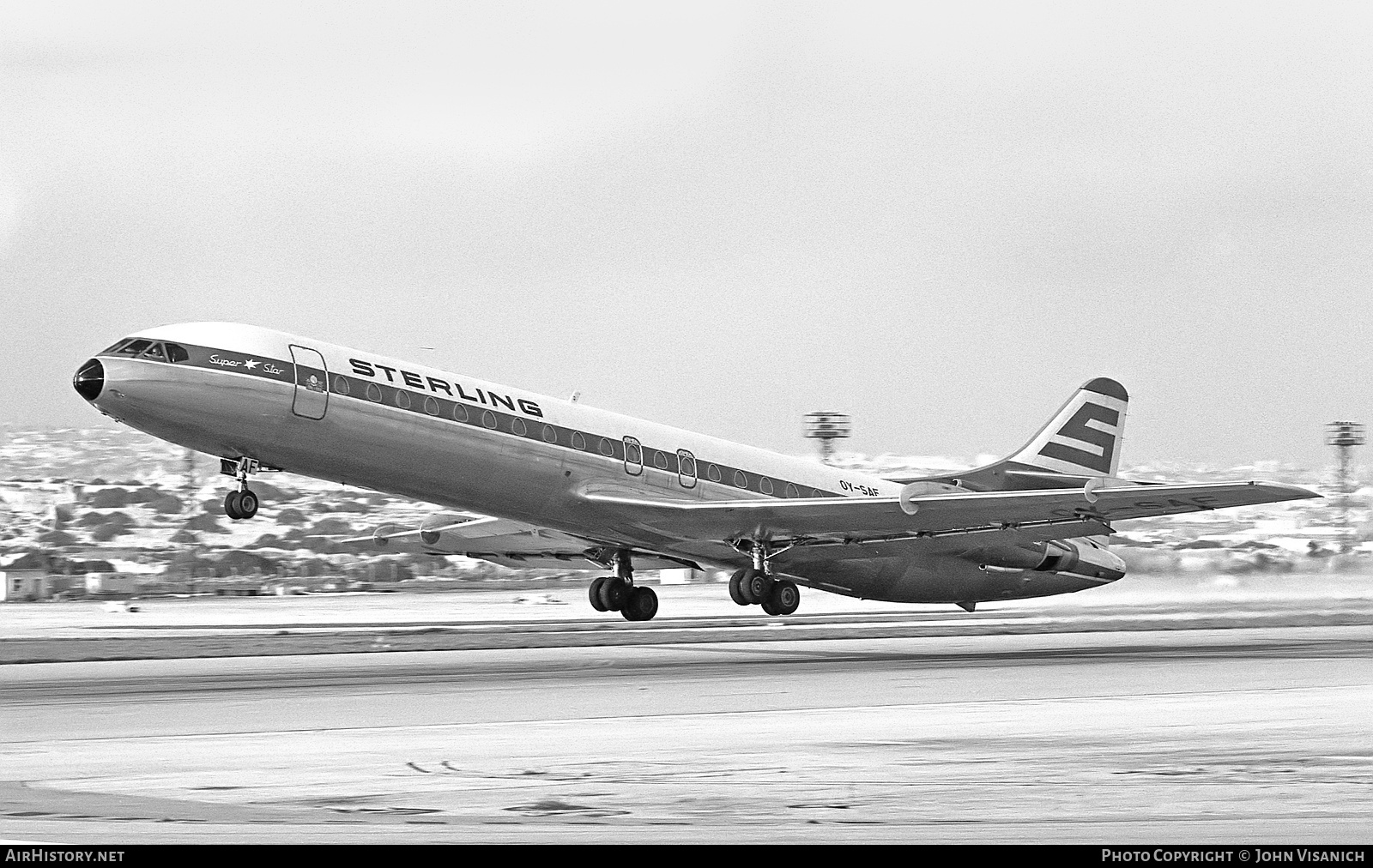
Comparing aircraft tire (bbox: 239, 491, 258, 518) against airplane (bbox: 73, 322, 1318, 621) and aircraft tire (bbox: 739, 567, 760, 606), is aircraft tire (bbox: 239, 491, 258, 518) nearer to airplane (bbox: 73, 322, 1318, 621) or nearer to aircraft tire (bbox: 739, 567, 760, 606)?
airplane (bbox: 73, 322, 1318, 621)

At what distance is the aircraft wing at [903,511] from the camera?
3266cm

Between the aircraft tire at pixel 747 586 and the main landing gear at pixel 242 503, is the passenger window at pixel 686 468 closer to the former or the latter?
the aircraft tire at pixel 747 586

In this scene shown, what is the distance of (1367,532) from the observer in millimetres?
51406

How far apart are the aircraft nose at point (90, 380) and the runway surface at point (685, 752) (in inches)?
190

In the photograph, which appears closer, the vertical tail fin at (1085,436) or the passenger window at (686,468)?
the passenger window at (686,468)

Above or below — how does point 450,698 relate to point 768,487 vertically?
below

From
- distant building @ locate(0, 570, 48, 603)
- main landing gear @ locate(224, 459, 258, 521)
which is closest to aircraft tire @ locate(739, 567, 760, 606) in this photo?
main landing gear @ locate(224, 459, 258, 521)

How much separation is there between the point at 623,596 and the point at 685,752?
2137cm

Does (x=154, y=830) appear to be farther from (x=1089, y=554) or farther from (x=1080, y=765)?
(x=1089, y=554)

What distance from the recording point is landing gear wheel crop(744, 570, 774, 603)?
35.5 m

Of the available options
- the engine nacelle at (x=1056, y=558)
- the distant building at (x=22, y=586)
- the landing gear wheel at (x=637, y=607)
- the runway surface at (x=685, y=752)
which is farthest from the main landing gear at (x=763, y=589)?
the distant building at (x=22, y=586)

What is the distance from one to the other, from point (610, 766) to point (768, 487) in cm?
2162

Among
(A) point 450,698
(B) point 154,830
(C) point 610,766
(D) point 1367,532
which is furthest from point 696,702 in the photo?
(D) point 1367,532

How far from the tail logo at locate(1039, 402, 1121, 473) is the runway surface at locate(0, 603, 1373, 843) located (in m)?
13.6
